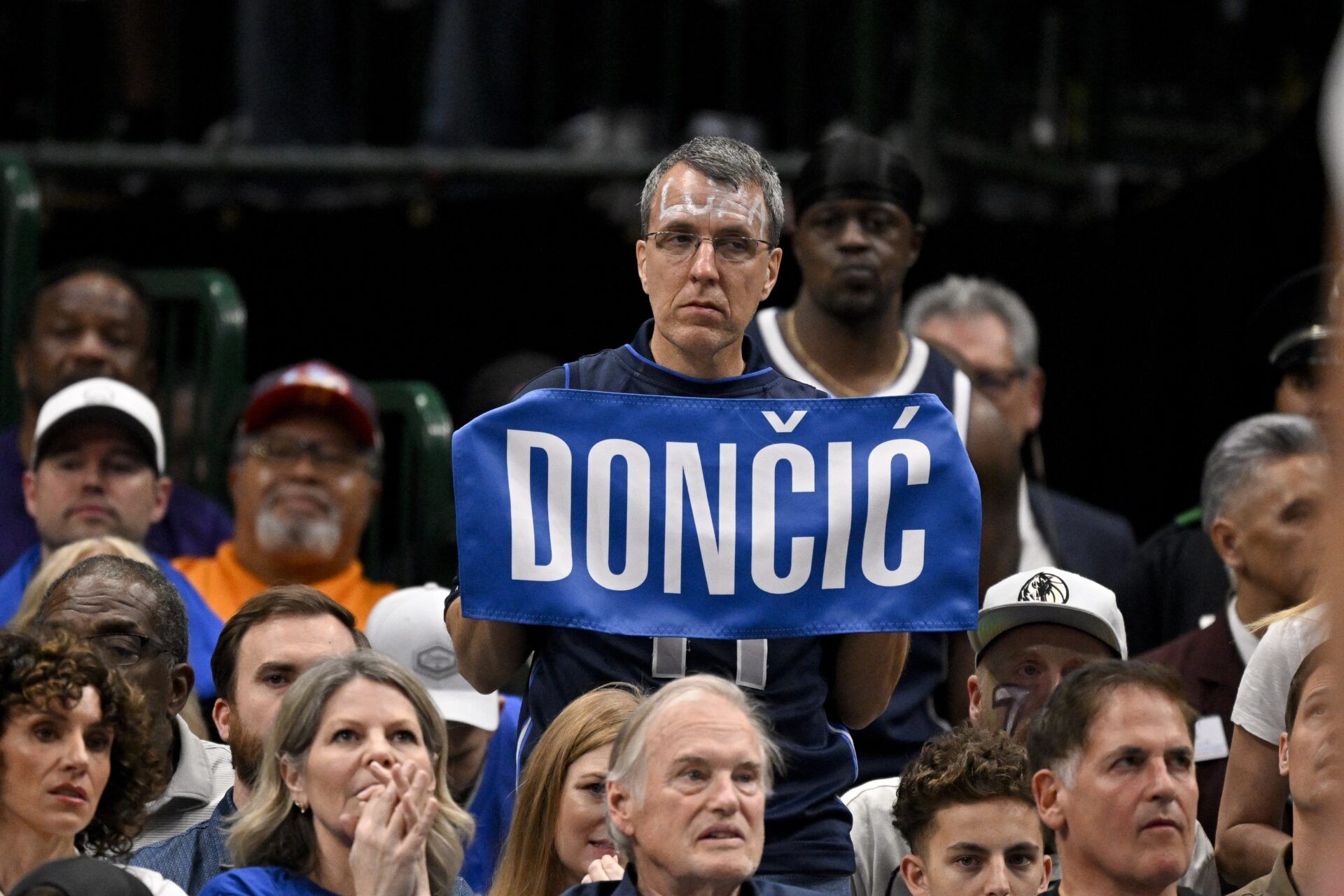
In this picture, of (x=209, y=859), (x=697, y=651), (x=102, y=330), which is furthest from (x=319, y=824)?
(x=102, y=330)

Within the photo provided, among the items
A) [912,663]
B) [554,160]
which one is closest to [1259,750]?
[912,663]

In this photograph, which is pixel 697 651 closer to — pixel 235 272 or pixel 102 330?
pixel 102 330

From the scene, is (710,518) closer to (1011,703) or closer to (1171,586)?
(1011,703)

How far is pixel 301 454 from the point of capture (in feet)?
23.0

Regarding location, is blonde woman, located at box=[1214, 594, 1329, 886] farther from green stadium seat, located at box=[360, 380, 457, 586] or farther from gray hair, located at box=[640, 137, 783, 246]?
green stadium seat, located at box=[360, 380, 457, 586]

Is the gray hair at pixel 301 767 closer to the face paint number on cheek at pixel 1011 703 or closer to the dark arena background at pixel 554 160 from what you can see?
the face paint number on cheek at pixel 1011 703

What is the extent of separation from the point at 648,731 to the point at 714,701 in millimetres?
130

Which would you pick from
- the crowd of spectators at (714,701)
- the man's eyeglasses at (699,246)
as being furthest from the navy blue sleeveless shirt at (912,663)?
the man's eyeglasses at (699,246)

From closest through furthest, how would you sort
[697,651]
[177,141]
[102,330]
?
[697,651]
[102,330]
[177,141]

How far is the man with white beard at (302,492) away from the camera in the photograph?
681 centimetres

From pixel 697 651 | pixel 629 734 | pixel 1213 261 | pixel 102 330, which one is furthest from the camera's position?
pixel 1213 261

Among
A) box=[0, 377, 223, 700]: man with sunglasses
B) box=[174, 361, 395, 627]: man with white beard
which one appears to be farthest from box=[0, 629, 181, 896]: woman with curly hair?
box=[174, 361, 395, 627]: man with white beard

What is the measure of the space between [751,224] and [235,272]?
16.7 feet

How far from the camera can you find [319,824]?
4.45 meters
